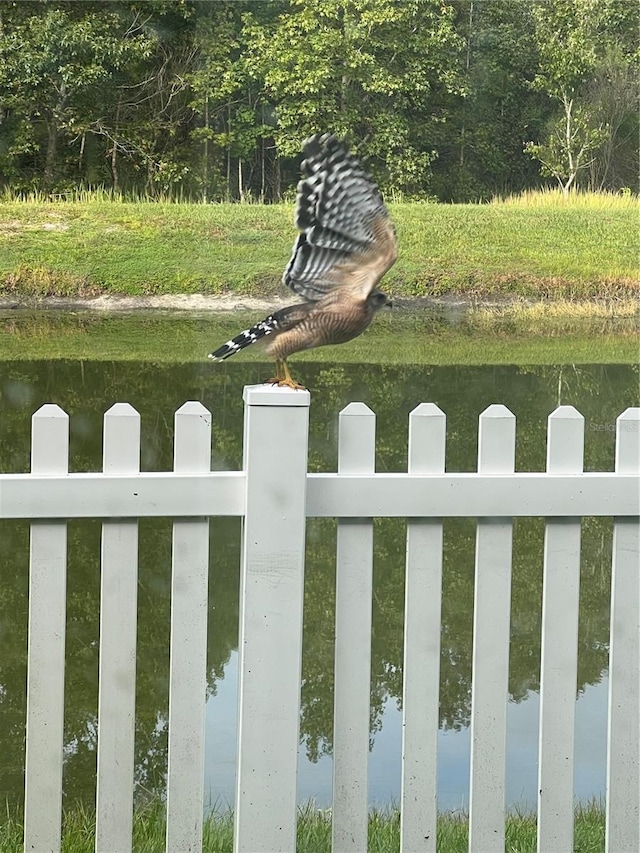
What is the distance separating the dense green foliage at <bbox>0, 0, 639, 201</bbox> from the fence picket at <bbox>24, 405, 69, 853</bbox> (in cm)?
99

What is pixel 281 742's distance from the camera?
0.80 meters

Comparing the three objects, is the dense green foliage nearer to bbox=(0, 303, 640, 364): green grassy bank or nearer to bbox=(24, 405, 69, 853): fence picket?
bbox=(0, 303, 640, 364): green grassy bank

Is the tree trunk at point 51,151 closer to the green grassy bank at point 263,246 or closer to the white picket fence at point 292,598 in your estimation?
the green grassy bank at point 263,246

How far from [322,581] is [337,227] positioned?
0.61 meters

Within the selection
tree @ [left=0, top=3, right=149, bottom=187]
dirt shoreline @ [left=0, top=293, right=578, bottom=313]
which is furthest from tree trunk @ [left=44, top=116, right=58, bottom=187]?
dirt shoreline @ [left=0, top=293, right=578, bottom=313]

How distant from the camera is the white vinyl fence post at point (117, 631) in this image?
0.77 m

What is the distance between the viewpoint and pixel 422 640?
80 centimetres

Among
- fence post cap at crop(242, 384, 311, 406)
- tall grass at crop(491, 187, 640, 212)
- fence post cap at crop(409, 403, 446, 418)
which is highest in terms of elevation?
tall grass at crop(491, 187, 640, 212)

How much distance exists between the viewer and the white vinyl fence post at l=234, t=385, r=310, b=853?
30.1 inches

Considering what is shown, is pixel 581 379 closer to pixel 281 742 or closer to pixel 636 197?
pixel 636 197

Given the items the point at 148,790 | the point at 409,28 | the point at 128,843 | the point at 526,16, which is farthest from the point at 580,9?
the point at 128,843

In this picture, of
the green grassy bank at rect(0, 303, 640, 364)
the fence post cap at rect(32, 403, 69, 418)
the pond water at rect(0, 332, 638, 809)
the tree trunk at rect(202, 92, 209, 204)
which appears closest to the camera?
the fence post cap at rect(32, 403, 69, 418)

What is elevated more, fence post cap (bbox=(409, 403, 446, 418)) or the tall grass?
the tall grass

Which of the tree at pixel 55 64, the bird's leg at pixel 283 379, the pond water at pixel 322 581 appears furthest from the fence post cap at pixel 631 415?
the tree at pixel 55 64
